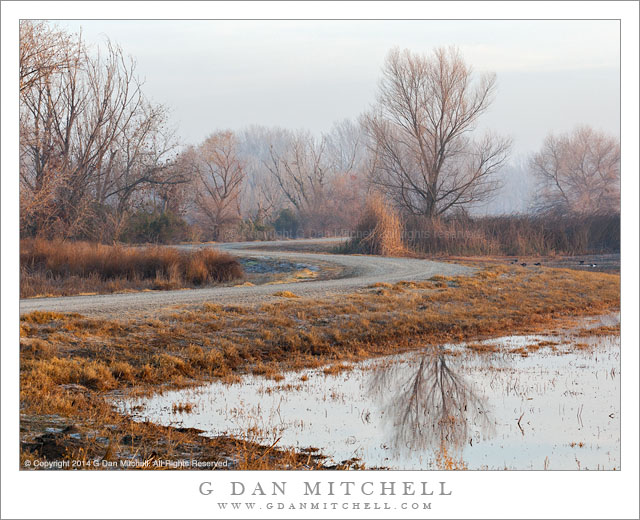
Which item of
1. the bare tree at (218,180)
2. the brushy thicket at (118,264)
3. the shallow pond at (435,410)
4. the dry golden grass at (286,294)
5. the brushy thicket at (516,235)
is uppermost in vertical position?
the bare tree at (218,180)

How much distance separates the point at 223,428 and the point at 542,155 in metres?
33.8

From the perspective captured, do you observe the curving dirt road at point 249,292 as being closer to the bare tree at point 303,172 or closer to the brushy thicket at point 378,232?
the brushy thicket at point 378,232

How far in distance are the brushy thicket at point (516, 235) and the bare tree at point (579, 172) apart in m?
0.98

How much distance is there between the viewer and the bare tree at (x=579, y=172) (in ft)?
100

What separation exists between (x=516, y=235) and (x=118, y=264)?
1707 cm

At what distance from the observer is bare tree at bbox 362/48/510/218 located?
1186 inches

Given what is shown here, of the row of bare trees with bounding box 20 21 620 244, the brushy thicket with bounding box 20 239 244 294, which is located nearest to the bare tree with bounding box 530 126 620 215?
the row of bare trees with bounding box 20 21 620 244

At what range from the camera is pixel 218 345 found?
10.7m

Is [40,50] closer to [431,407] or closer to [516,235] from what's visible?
[431,407]

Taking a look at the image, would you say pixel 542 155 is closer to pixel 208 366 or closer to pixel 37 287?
pixel 37 287

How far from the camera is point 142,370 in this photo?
9.34 metres

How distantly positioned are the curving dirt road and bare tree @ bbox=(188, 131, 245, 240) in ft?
36.1

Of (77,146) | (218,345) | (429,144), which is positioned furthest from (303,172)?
(218,345)

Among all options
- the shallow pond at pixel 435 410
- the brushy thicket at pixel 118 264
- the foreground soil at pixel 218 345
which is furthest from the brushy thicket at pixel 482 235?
the shallow pond at pixel 435 410
